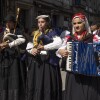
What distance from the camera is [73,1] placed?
3133 centimetres

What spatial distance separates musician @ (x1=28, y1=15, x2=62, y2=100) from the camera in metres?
5.59

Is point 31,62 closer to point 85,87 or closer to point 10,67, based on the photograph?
point 10,67

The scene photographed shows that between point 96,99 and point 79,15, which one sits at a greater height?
point 79,15

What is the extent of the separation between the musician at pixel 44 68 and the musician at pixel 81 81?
97cm

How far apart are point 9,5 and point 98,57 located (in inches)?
612

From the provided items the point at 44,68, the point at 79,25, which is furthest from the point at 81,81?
the point at 44,68

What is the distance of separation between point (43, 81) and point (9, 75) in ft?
2.21

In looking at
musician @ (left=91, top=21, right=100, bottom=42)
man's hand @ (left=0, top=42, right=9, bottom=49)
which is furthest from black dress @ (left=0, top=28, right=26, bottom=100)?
musician @ (left=91, top=21, right=100, bottom=42)

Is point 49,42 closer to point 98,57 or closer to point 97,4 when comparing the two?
point 98,57

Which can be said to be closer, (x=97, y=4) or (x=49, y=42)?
(x=49, y=42)

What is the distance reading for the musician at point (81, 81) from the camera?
4.48 metres

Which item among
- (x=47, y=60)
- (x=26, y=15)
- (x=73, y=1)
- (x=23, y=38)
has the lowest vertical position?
(x=47, y=60)

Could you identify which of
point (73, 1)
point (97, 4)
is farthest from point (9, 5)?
point (97, 4)

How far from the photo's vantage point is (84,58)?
4.30 m
